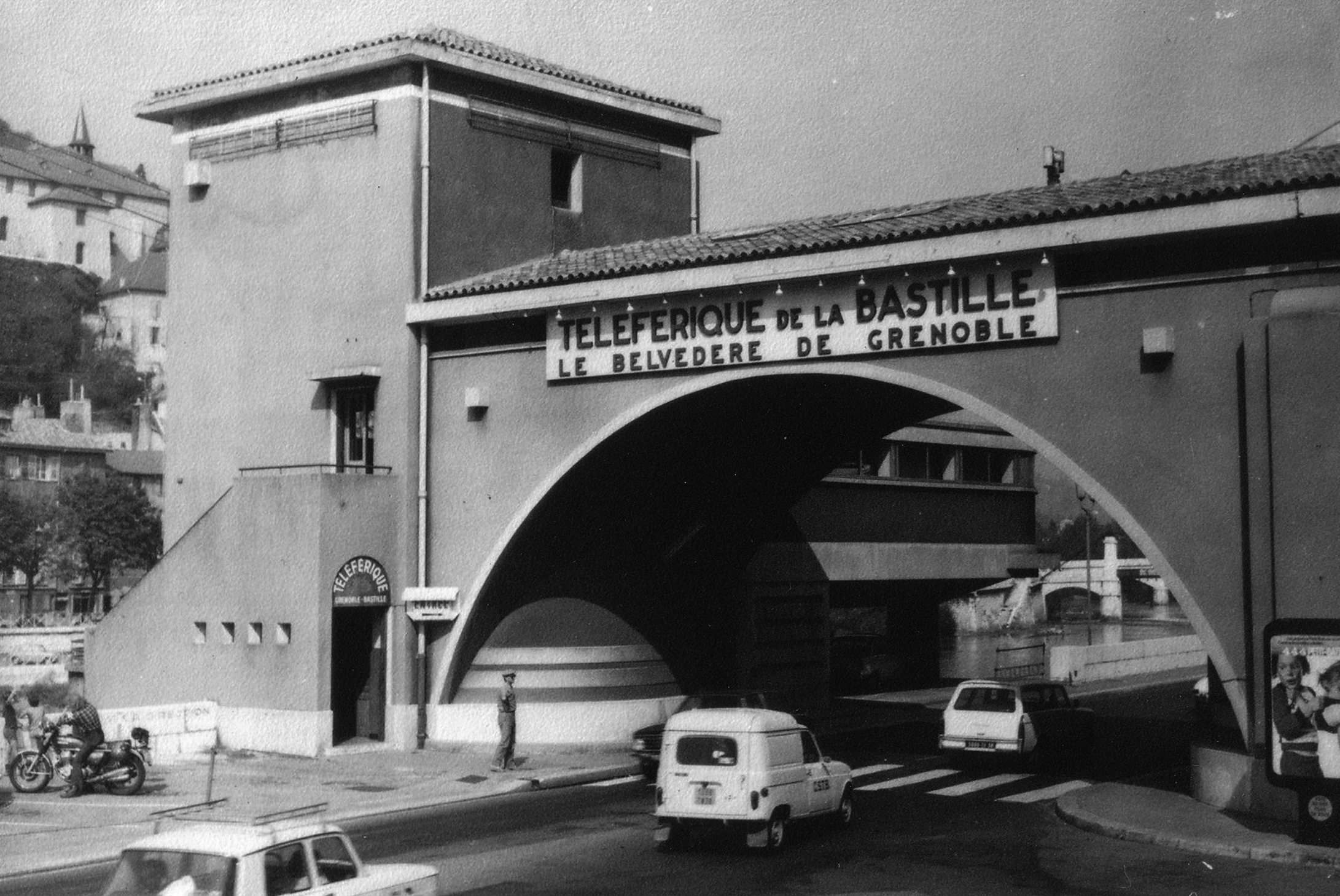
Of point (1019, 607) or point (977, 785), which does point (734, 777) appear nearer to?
point (977, 785)

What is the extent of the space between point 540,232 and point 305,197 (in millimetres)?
4449

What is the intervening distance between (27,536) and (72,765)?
3158 inches

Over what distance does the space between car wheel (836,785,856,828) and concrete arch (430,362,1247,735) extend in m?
4.70

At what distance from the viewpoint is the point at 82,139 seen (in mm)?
178875

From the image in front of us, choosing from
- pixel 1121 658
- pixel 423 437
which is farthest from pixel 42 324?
pixel 423 437

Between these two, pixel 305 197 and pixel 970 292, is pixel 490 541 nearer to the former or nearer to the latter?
pixel 305 197

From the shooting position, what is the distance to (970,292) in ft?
71.7

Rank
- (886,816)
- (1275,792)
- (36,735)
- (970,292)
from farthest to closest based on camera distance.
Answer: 1. (36,735)
2. (970,292)
3. (886,816)
4. (1275,792)

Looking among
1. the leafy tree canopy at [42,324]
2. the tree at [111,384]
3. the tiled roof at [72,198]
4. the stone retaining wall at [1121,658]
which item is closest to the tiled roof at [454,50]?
the stone retaining wall at [1121,658]

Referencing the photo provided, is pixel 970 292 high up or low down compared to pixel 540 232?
down

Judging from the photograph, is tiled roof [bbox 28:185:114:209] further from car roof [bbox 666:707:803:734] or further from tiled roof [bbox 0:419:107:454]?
car roof [bbox 666:707:803:734]

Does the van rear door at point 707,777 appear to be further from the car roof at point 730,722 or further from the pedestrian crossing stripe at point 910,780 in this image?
the pedestrian crossing stripe at point 910,780

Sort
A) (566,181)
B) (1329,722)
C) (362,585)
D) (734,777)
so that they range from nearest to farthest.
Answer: (1329,722) < (734,777) < (362,585) < (566,181)

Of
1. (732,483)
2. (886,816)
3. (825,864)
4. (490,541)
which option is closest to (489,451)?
(490,541)
